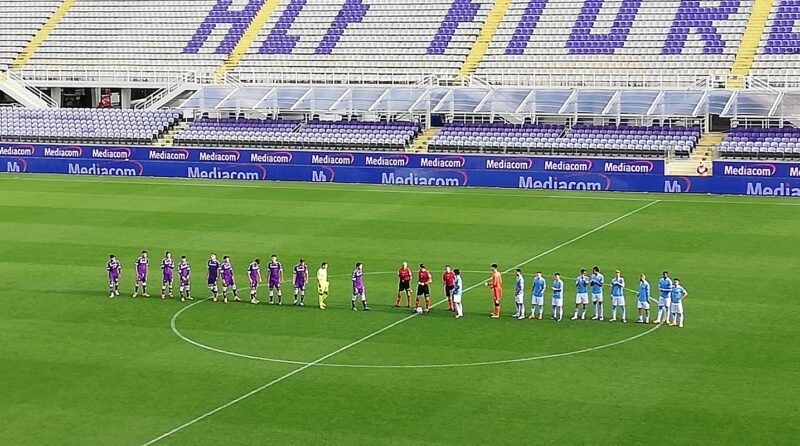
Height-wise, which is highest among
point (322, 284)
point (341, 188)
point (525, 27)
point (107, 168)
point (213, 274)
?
point (525, 27)

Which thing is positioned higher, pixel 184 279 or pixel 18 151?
pixel 18 151

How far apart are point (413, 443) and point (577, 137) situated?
38.2 meters

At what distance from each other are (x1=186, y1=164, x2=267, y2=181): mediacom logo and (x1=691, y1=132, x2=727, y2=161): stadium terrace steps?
18733 millimetres

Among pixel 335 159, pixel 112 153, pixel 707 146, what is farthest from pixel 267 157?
pixel 707 146

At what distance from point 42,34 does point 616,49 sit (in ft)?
114

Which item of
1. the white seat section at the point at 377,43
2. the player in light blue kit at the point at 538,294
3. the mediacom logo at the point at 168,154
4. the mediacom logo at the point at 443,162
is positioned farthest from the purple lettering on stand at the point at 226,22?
the player in light blue kit at the point at 538,294

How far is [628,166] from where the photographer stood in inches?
2061

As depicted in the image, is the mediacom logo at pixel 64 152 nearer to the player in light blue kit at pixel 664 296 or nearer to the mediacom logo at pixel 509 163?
the mediacom logo at pixel 509 163

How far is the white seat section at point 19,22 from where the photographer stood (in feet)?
252

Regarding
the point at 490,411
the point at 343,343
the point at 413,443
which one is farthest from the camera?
the point at 343,343

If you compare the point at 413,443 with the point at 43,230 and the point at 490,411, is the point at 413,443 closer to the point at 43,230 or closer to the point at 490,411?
the point at 490,411

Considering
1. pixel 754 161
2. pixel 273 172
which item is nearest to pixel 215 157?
pixel 273 172

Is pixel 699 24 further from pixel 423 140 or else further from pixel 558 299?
pixel 558 299

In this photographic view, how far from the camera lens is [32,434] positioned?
2192cm
